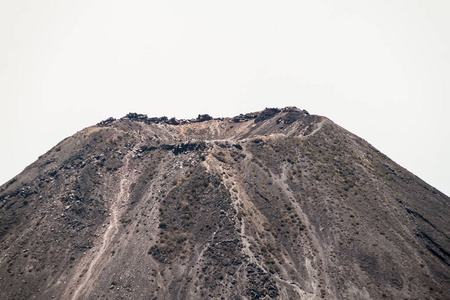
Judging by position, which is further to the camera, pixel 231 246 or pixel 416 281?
pixel 231 246

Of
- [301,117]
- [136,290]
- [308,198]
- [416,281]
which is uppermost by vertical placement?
[301,117]

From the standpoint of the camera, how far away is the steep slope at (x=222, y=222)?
65812 millimetres

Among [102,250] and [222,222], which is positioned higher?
[222,222]

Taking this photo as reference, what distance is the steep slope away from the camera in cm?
6581

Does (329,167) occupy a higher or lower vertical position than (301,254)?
higher

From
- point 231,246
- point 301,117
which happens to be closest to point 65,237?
point 231,246

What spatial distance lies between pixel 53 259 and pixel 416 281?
83.5 m

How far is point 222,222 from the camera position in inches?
3046

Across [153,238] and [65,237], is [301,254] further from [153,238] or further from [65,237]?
[65,237]

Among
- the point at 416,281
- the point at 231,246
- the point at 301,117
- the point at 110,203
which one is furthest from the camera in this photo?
the point at 301,117

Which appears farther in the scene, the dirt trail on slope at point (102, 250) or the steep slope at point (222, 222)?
the dirt trail on slope at point (102, 250)

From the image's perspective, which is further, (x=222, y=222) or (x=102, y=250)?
(x=222, y=222)

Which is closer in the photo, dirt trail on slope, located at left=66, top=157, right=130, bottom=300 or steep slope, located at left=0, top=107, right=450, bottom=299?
steep slope, located at left=0, top=107, right=450, bottom=299

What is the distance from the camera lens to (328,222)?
79.4m
